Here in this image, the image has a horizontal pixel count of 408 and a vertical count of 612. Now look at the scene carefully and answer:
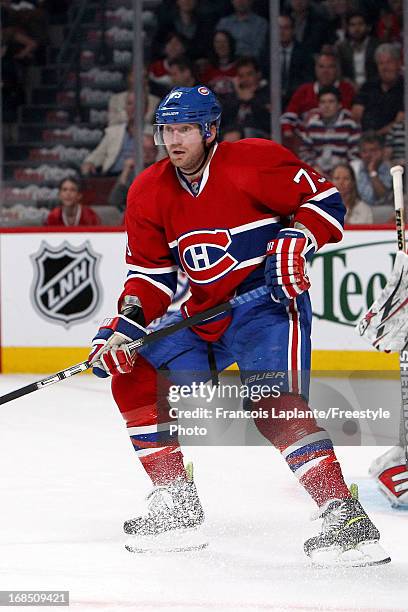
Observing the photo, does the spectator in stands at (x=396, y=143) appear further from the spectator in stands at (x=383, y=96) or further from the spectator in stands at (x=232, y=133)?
the spectator in stands at (x=232, y=133)

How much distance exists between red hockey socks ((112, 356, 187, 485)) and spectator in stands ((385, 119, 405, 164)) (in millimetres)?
3097

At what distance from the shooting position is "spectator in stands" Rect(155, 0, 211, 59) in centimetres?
656

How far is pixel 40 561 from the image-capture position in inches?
116

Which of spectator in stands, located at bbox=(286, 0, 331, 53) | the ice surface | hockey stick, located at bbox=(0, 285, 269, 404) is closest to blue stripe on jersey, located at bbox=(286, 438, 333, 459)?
the ice surface

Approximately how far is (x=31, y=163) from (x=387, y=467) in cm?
331

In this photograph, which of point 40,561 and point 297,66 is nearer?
point 40,561

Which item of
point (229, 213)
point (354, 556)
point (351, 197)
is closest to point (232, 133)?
point (351, 197)

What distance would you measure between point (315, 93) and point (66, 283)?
1504 millimetres

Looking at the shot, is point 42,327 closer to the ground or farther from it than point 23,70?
closer to the ground

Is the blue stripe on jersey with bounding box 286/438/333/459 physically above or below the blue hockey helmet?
below

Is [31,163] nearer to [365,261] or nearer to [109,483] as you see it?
[365,261]

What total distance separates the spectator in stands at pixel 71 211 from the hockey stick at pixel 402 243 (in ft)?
9.26

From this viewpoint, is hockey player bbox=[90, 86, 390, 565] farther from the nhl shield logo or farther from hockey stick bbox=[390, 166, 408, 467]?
the nhl shield logo

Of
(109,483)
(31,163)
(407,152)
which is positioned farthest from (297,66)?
(109,483)
